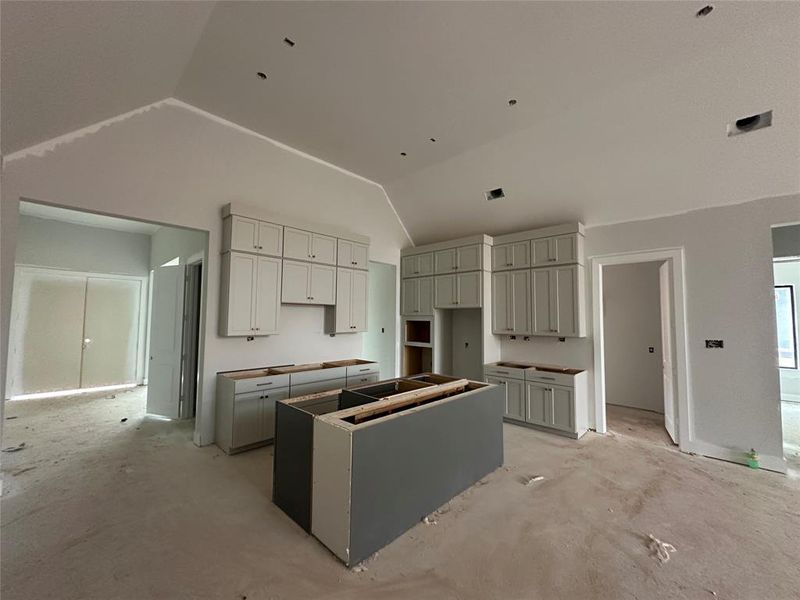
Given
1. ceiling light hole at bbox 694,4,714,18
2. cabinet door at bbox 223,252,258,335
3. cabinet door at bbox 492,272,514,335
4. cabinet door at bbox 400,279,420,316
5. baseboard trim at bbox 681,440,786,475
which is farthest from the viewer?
cabinet door at bbox 400,279,420,316

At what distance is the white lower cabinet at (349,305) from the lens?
459cm

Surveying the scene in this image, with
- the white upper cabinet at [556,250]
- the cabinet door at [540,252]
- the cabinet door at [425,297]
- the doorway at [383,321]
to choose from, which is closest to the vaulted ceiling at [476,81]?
the white upper cabinet at [556,250]

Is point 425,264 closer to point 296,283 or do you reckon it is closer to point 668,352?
point 296,283

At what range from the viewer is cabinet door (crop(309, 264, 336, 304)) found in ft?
14.1

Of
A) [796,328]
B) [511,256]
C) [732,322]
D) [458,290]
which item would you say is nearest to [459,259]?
[458,290]

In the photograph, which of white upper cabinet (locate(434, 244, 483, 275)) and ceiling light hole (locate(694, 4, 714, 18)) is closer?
ceiling light hole (locate(694, 4, 714, 18))

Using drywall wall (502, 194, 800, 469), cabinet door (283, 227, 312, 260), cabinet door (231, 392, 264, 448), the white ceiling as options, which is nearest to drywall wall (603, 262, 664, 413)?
drywall wall (502, 194, 800, 469)

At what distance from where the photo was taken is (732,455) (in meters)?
3.35

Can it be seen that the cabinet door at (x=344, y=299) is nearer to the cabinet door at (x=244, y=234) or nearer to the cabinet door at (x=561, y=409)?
the cabinet door at (x=244, y=234)

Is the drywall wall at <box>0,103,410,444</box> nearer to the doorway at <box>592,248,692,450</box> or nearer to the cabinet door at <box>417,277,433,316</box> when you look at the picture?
the cabinet door at <box>417,277,433,316</box>

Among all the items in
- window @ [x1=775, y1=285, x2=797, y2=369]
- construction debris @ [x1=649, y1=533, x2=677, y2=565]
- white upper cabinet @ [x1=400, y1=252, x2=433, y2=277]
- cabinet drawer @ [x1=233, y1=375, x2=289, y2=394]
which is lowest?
construction debris @ [x1=649, y1=533, x2=677, y2=565]

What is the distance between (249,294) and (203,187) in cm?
132

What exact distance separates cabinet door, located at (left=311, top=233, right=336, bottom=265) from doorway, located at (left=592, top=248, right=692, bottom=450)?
3601 mm

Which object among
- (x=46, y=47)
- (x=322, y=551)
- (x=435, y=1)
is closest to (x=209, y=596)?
(x=322, y=551)
